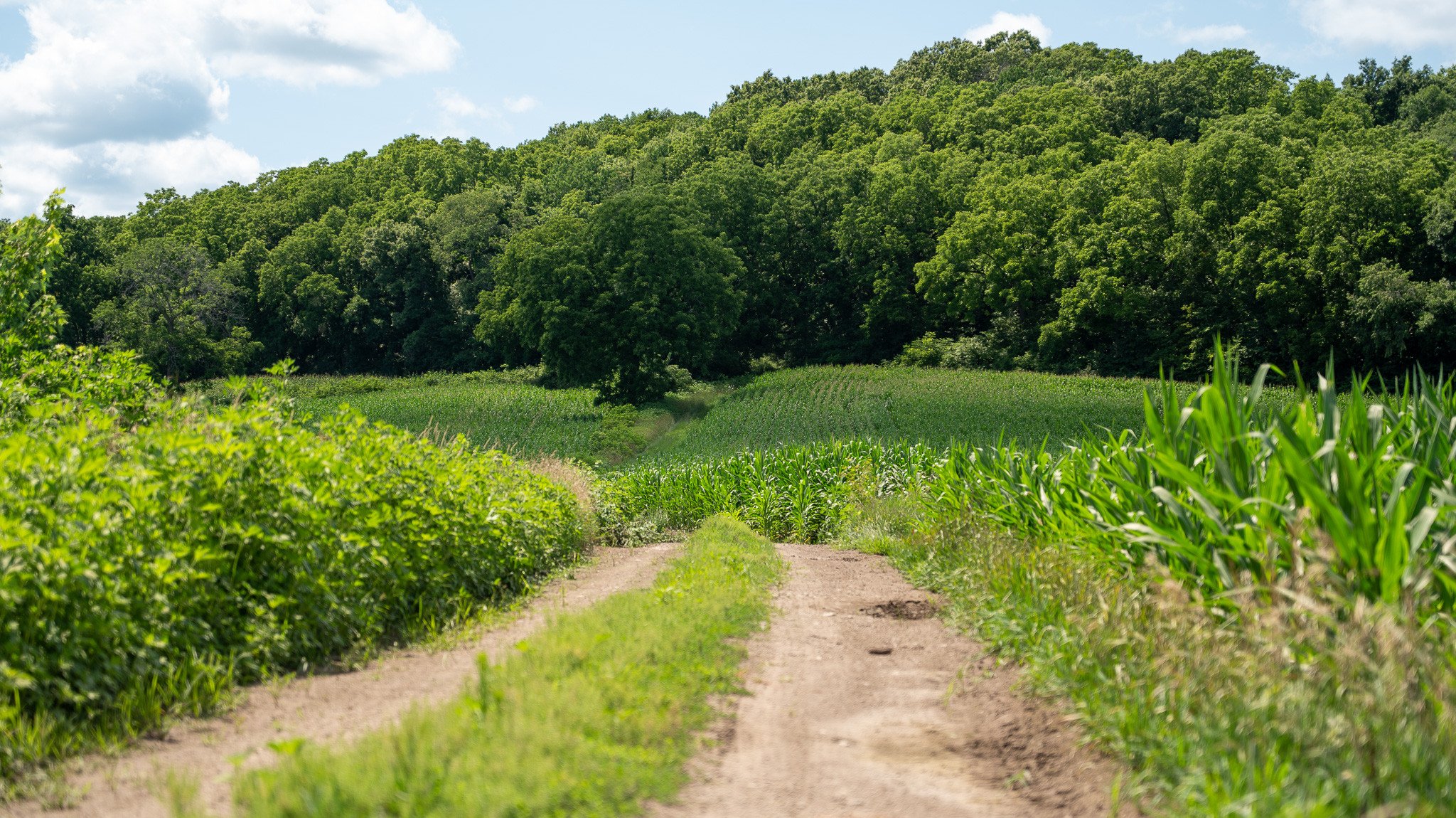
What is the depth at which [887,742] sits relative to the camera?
15.6 feet

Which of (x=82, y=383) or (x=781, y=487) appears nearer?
(x=82, y=383)

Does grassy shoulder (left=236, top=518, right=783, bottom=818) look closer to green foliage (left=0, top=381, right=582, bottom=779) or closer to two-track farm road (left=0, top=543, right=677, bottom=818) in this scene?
two-track farm road (left=0, top=543, right=677, bottom=818)

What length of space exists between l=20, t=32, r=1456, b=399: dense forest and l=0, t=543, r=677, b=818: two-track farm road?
2887 centimetres

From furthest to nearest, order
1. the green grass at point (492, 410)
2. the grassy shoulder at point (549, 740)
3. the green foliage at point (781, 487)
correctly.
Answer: the green grass at point (492, 410)
the green foliage at point (781, 487)
the grassy shoulder at point (549, 740)

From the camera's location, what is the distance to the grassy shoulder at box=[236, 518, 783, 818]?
3.39 meters

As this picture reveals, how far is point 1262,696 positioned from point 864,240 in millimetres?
59853

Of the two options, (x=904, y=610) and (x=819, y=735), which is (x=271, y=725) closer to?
(x=819, y=735)

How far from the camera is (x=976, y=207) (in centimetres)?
5725

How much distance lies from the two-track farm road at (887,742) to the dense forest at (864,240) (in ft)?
89.3

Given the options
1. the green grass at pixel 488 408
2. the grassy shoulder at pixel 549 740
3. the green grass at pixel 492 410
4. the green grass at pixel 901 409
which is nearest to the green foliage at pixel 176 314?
the green grass at pixel 488 408

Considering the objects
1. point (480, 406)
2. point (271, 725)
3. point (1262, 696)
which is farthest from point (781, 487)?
point (480, 406)

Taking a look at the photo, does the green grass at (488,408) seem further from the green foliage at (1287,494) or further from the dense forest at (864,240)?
the green foliage at (1287,494)

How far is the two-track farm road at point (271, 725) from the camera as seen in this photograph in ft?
13.5

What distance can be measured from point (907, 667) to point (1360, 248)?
144 ft
